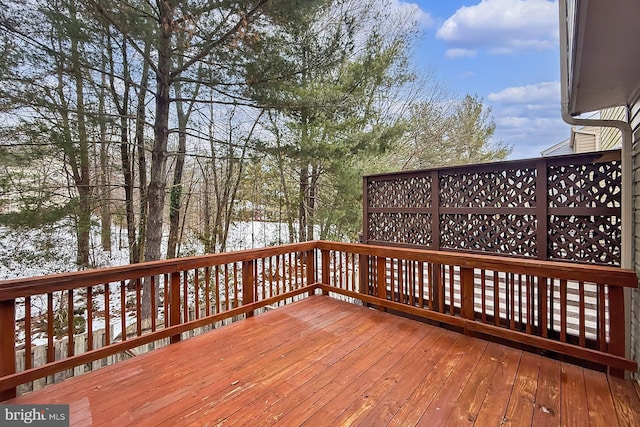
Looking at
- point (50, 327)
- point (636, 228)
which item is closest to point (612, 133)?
point (636, 228)

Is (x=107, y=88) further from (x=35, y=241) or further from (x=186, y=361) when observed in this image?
(x=186, y=361)

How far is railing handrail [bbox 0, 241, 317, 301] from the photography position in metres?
1.92

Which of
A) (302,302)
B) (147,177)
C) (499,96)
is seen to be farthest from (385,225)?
(499,96)

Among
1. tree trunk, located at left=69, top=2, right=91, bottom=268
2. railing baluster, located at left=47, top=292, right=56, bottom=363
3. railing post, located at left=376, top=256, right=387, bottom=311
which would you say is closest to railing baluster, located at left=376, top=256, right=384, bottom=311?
railing post, located at left=376, top=256, right=387, bottom=311

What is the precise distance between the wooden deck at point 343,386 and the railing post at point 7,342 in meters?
0.15

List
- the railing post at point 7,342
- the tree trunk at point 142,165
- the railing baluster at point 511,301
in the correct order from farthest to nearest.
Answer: the tree trunk at point 142,165 < the railing baluster at point 511,301 < the railing post at point 7,342

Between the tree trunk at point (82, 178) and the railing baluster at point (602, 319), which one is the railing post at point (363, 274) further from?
the tree trunk at point (82, 178)

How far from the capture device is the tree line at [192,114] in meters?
3.79

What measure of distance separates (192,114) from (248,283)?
438 centimetres

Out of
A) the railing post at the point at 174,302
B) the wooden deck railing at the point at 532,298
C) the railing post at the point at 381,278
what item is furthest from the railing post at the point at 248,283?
the railing post at the point at 381,278

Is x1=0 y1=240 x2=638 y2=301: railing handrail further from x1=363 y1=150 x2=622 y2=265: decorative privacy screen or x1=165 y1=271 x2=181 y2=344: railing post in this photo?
x1=363 y1=150 x2=622 y2=265: decorative privacy screen

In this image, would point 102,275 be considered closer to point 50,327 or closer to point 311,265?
point 50,327

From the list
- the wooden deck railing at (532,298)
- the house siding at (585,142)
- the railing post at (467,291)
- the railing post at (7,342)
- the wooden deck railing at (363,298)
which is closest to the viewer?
Answer: the railing post at (7,342)

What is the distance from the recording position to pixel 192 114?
6.05 m
